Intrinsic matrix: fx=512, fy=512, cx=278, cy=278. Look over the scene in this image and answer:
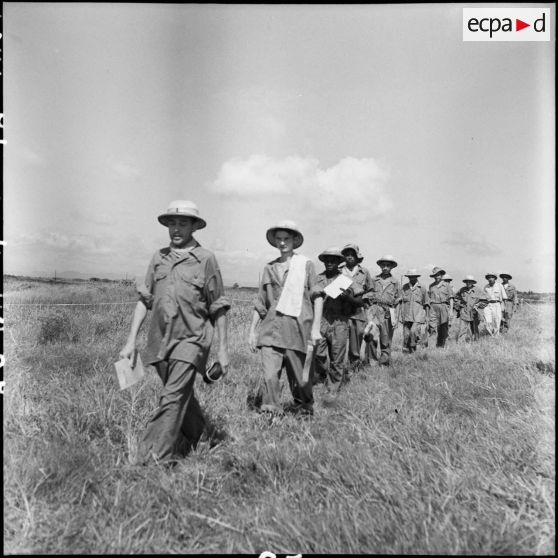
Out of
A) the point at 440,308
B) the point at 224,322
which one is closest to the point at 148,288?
the point at 224,322

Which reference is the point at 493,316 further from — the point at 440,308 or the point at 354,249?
the point at 354,249

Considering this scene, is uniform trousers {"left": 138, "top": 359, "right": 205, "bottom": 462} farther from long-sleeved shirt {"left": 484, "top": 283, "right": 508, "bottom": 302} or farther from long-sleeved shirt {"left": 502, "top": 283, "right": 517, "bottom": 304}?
long-sleeved shirt {"left": 502, "top": 283, "right": 517, "bottom": 304}

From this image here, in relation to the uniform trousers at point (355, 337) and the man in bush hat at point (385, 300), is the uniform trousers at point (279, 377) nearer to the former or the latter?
the uniform trousers at point (355, 337)

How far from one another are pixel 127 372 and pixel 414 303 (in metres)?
9.10

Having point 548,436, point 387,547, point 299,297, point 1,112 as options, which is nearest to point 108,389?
point 299,297

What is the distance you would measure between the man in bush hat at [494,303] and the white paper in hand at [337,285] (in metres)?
8.71

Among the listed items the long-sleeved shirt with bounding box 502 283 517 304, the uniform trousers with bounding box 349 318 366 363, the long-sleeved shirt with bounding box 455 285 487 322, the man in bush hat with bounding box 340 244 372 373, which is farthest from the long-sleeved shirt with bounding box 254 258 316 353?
the long-sleeved shirt with bounding box 502 283 517 304

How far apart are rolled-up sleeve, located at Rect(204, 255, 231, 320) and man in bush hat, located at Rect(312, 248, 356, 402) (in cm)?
313

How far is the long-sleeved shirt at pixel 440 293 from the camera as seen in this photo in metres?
12.7

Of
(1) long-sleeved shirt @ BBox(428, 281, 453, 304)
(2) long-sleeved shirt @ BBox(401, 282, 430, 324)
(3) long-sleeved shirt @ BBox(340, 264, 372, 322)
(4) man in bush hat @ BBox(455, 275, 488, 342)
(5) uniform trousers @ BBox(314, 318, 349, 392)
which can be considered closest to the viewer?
(5) uniform trousers @ BBox(314, 318, 349, 392)

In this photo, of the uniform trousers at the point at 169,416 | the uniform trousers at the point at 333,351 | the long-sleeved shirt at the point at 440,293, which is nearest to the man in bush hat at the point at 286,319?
the uniform trousers at the point at 169,416

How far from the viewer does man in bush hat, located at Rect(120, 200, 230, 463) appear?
3562 millimetres

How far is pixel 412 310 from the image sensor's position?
11648 mm

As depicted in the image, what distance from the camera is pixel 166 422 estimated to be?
→ 3547 millimetres
